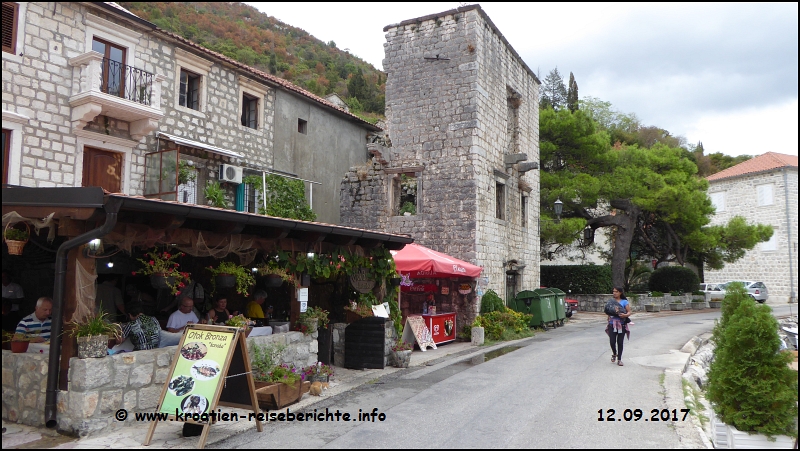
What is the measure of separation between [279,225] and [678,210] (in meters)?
22.3

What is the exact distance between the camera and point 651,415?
7055 millimetres

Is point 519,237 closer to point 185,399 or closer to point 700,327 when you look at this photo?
point 700,327

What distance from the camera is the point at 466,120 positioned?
16.4 m

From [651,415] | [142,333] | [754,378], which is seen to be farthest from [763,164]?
[142,333]

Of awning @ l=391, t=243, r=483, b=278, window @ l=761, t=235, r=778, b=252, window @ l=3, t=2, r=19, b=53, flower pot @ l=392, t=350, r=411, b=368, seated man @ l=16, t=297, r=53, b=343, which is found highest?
window @ l=3, t=2, r=19, b=53

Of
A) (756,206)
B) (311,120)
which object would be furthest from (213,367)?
(756,206)

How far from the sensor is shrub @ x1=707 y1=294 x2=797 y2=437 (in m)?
5.70

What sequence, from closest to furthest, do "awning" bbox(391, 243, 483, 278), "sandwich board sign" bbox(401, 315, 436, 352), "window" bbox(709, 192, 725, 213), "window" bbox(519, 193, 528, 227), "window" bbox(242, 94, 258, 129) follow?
"awning" bbox(391, 243, 483, 278) < "sandwich board sign" bbox(401, 315, 436, 352) < "window" bbox(242, 94, 258, 129) < "window" bbox(519, 193, 528, 227) < "window" bbox(709, 192, 725, 213)

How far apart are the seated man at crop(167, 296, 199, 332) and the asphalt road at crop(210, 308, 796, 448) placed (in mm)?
2056

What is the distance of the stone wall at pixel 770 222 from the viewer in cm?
3294

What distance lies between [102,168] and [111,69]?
7.40ft

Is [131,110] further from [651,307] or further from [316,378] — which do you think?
[651,307]

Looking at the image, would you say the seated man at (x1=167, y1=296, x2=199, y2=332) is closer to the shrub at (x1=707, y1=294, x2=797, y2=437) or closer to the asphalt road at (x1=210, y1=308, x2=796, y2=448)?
the asphalt road at (x1=210, y1=308, x2=796, y2=448)

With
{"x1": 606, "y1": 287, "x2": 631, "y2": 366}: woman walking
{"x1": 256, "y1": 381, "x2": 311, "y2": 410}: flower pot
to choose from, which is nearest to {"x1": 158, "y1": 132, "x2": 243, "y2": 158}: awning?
{"x1": 256, "y1": 381, "x2": 311, "y2": 410}: flower pot
